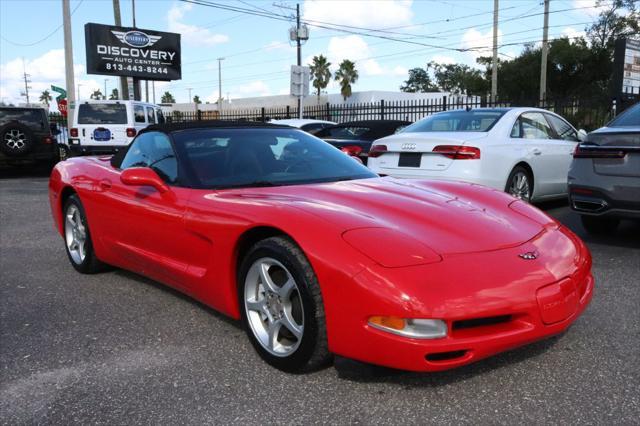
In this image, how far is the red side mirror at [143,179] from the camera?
138 inches

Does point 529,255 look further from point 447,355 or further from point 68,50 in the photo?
point 68,50

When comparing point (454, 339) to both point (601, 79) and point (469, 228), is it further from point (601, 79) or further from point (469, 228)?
point (601, 79)

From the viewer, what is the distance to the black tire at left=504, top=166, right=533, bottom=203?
6777mm

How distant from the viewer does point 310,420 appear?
7.73ft

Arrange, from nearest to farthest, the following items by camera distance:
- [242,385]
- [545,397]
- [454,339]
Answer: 1. [454,339]
2. [545,397]
3. [242,385]

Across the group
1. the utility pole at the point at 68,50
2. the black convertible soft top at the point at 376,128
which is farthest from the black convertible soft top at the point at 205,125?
the utility pole at the point at 68,50

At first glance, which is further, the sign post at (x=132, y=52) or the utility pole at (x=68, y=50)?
the sign post at (x=132, y=52)

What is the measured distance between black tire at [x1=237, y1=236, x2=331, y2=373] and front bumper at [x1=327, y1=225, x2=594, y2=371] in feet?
0.25

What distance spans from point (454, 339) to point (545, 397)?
56 centimetres

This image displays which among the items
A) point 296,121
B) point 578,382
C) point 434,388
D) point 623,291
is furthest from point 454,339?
point 296,121

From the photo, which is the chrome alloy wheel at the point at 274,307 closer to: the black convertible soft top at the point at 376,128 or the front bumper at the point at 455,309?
the front bumper at the point at 455,309

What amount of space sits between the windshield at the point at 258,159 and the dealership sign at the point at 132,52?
21.5 m

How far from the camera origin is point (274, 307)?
2859 mm

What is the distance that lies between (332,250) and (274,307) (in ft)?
1.79
